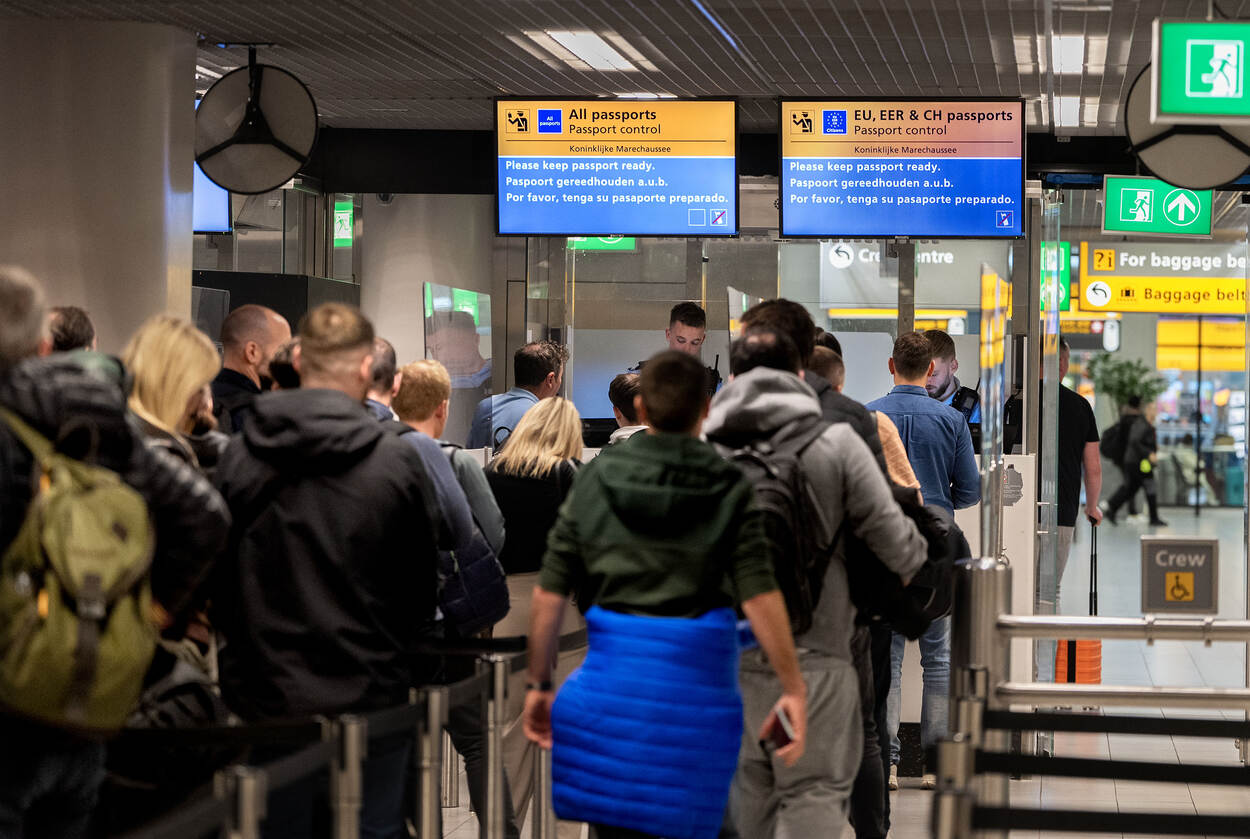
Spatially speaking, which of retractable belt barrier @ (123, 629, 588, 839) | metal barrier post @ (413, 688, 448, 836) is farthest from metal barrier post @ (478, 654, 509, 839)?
metal barrier post @ (413, 688, 448, 836)

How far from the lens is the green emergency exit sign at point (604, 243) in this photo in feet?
27.1

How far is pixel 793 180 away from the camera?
8.04 m

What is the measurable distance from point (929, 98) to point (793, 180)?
79 cm

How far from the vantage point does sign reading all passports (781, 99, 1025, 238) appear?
7879mm

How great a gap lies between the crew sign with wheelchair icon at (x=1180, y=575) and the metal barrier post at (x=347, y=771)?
1.87 m

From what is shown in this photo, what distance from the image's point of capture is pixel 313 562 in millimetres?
3158

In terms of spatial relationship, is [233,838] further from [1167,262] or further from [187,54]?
[1167,262]

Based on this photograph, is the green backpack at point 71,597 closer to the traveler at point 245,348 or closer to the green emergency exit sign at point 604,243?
the traveler at point 245,348

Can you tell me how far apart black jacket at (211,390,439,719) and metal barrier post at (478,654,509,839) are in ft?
1.84

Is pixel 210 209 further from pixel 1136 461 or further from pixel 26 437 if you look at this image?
pixel 1136 461

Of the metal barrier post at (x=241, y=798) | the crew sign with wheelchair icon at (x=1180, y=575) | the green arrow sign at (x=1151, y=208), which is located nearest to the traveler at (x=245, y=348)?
the metal barrier post at (x=241, y=798)

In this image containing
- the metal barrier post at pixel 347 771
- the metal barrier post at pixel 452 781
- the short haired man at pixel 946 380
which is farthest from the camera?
the short haired man at pixel 946 380

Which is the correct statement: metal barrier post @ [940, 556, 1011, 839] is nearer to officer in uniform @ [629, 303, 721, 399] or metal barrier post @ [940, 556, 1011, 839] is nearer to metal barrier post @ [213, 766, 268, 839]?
metal barrier post @ [213, 766, 268, 839]

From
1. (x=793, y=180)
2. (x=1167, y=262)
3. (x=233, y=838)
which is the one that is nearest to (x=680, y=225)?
(x=793, y=180)
